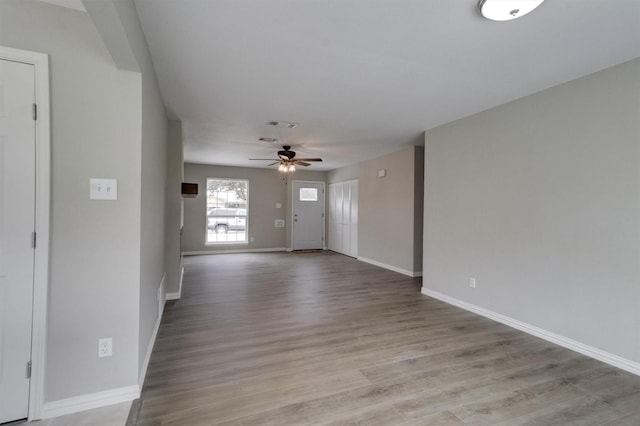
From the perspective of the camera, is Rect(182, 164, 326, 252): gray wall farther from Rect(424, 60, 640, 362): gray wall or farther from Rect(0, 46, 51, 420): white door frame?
Rect(0, 46, 51, 420): white door frame

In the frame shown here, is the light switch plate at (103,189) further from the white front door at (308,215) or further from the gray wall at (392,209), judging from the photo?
the white front door at (308,215)

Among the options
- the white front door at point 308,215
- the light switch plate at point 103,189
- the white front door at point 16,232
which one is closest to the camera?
the white front door at point 16,232

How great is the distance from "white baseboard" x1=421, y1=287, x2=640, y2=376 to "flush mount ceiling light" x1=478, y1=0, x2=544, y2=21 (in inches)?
108

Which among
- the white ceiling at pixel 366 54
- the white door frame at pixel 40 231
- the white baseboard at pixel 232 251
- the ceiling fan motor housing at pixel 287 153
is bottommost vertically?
the white baseboard at pixel 232 251

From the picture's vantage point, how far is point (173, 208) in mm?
3812

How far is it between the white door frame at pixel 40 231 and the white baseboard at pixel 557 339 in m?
3.97

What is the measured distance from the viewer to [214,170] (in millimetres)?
7664

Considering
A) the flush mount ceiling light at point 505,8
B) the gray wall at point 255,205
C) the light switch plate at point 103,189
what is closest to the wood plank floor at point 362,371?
the light switch plate at point 103,189

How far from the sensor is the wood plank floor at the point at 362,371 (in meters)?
1.73

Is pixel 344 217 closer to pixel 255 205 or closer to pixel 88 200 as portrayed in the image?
pixel 255 205

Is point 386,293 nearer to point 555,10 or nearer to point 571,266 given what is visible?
point 571,266

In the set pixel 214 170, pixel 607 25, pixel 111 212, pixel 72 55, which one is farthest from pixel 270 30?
pixel 214 170

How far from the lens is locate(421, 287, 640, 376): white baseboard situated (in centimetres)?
226

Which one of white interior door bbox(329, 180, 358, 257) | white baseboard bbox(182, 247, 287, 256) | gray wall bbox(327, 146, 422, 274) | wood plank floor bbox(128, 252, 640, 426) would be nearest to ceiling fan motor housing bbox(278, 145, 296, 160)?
gray wall bbox(327, 146, 422, 274)
